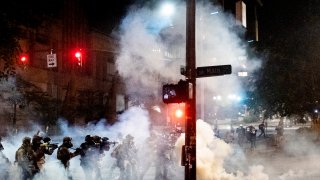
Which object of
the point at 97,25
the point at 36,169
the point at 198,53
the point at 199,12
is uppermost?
the point at 97,25

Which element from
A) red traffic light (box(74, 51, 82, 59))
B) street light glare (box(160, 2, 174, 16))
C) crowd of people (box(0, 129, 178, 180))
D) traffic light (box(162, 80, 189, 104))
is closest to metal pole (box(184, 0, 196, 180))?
traffic light (box(162, 80, 189, 104))

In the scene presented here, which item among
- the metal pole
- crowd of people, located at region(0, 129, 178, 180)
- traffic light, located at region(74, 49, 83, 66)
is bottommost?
crowd of people, located at region(0, 129, 178, 180)

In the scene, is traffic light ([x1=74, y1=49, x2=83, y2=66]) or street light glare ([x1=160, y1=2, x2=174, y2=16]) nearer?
street light glare ([x1=160, y1=2, x2=174, y2=16])

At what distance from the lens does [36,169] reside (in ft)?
32.0

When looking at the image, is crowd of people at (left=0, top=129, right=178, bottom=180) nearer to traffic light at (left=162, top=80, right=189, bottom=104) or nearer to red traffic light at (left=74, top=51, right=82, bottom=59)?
traffic light at (left=162, top=80, right=189, bottom=104)

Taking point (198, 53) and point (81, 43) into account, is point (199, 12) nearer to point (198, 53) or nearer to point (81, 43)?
point (198, 53)

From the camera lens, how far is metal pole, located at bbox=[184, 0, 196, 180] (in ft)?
25.5

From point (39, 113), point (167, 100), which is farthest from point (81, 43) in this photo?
point (167, 100)

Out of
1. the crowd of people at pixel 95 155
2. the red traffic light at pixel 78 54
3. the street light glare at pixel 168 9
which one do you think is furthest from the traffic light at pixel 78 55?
the crowd of people at pixel 95 155

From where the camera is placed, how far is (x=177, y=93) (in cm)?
793

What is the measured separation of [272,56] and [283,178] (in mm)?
11365

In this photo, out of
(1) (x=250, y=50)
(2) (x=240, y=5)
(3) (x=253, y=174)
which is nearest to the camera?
(3) (x=253, y=174)

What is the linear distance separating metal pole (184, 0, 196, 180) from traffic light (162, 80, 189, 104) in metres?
0.14

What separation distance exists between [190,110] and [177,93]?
420 millimetres
